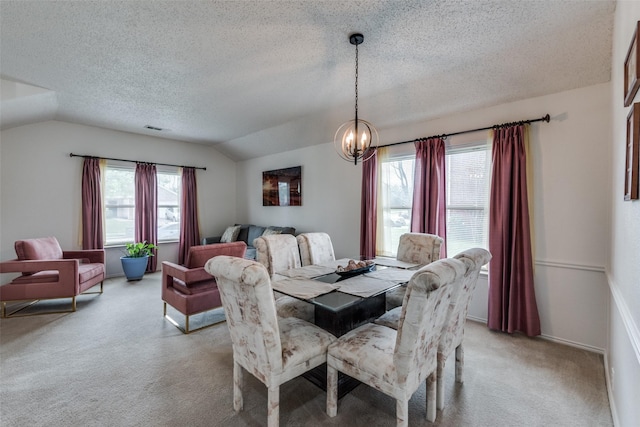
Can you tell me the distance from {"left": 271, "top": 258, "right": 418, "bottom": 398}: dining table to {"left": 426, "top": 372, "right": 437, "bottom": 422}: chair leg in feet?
1.72

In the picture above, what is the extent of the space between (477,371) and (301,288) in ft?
5.44

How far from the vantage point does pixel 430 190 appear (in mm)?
3652

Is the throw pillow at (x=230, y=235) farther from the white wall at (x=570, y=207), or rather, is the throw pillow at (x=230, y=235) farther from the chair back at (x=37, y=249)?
the white wall at (x=570, y=207)

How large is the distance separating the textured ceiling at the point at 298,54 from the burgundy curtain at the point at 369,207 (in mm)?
686

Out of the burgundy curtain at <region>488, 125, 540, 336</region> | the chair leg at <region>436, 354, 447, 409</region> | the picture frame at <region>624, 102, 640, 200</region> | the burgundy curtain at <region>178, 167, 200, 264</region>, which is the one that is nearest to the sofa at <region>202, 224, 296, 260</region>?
the burgundy curtain at <region>178, 167, 200, 264</region>

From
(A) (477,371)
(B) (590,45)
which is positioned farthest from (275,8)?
(A) (477,371)

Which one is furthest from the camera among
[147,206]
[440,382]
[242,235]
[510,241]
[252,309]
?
[242,235]

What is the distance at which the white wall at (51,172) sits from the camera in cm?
432

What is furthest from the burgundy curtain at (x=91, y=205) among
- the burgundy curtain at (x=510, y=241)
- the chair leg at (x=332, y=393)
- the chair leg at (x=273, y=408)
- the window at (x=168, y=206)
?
the burgundy curtain at (x=510, y=241)

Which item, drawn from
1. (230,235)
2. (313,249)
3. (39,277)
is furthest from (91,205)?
(313,249)

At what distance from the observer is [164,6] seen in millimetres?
2025

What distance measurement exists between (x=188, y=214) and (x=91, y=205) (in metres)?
1.69

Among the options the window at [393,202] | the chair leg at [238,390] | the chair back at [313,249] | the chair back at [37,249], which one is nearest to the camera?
the chair leg at [238,390]

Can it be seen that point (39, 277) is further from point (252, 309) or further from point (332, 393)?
point (332, 393)
